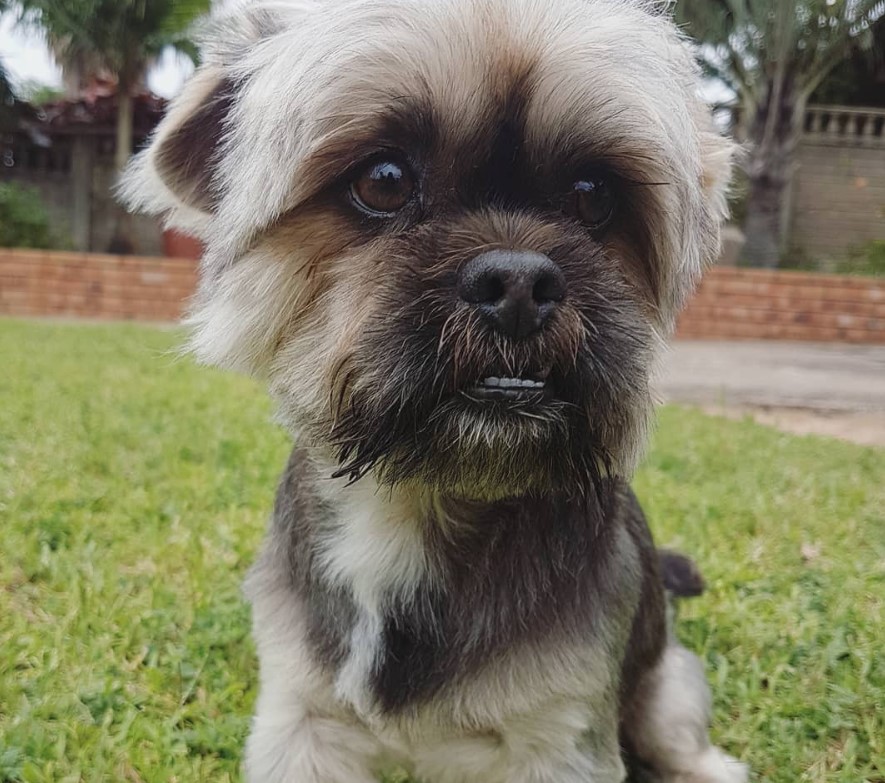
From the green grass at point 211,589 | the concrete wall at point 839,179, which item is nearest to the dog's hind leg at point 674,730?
the green grass at point 211,589

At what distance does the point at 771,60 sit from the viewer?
1304cm

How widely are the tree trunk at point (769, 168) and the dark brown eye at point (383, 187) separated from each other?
13939 mm

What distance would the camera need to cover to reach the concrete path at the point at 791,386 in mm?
8117

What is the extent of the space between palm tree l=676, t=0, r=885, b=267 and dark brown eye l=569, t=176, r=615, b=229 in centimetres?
866

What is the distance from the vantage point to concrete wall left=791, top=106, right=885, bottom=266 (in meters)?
18.8

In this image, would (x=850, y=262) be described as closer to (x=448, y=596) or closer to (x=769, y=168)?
(x=769, y=168)

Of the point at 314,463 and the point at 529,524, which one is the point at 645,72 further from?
the point at 314,463

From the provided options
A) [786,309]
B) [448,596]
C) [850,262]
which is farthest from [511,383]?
[850,262]

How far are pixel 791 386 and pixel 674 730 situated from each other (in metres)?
7.59

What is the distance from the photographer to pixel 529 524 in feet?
6.87

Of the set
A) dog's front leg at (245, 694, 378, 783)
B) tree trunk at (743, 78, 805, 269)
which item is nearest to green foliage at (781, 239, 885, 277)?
tree trunk at (743, 78, 805, 269)

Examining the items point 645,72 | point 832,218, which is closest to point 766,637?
point 645,72

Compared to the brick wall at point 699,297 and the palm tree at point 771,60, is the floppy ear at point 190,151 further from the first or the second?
the brick wall at point 699,297

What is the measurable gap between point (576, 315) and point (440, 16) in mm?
661
